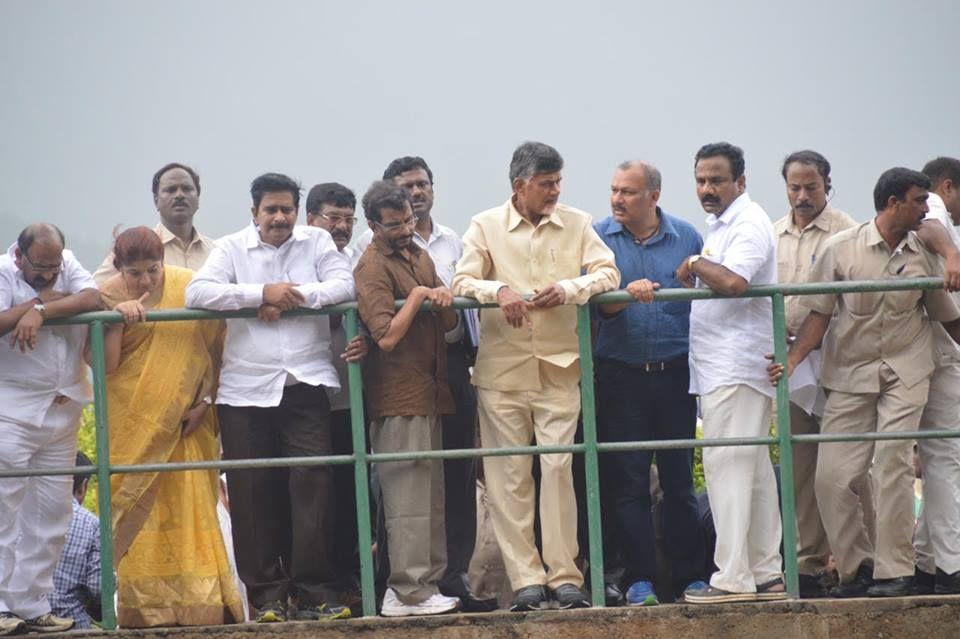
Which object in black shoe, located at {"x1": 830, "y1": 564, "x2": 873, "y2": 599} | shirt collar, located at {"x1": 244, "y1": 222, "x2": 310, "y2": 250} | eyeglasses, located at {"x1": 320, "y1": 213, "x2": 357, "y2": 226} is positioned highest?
eyeglasses, located at {"x1": 320, "y1": 213, "x2": 357, "y2": 226}

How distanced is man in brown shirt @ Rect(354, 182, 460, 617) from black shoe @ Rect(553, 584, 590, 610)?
440 mm

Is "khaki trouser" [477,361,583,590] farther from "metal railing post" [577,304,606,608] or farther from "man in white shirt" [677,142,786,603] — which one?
"man in white shirt" [677,142,786,603]

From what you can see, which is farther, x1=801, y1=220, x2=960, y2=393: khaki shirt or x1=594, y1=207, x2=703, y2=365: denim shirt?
x1=594, y1=207, x2=703, y2=365: denim shirt

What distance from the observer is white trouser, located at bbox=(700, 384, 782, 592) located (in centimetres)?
656

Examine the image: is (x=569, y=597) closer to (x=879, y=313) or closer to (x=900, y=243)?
(x=879, y=313)

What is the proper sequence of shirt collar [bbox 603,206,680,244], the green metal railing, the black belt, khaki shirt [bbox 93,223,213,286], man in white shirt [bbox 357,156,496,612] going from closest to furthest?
the green metal railing
the black belt
man in white shirt [bbox 357,156,496,612]
shirt collar [bbox 603,206,680,244]
khaki shirt [bbox 93,223,213,286]

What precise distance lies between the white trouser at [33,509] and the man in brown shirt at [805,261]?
3250mm

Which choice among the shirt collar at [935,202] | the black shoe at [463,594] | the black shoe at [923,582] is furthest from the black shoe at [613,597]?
the shirt collar at [935,202]

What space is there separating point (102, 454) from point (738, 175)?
9.81 ft

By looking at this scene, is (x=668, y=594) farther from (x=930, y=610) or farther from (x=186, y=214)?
(x=186, y=214)

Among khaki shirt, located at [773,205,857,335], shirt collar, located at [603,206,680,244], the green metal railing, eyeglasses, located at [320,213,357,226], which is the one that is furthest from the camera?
eyeglasses, located at [320,213,357,226]

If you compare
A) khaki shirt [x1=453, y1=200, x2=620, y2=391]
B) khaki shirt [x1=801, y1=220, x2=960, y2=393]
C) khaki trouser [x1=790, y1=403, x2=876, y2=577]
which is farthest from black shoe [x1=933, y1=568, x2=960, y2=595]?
khaki shirt [x1=453, y1=200, x2=620, y2=391]

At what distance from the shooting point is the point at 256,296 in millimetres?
6520

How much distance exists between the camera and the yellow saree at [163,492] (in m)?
6.65
